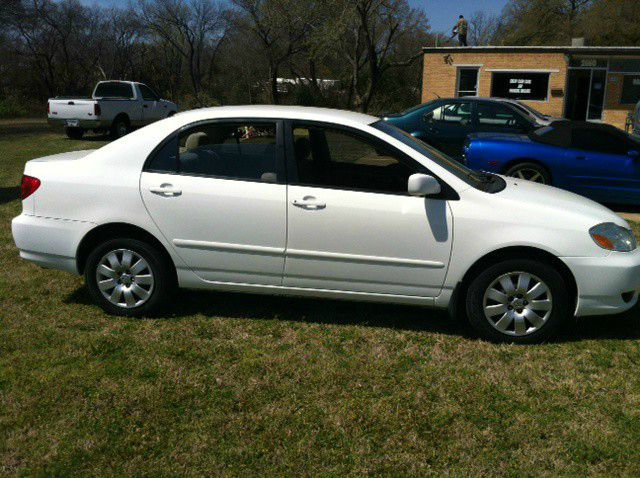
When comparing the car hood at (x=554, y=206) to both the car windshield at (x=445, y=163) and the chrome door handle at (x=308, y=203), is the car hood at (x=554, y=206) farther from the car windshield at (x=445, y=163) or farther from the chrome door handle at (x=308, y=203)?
the chrome door handle at (x=308, y=203)

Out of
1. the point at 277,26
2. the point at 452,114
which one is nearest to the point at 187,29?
the point at 277,26

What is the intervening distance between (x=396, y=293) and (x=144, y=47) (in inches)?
1856

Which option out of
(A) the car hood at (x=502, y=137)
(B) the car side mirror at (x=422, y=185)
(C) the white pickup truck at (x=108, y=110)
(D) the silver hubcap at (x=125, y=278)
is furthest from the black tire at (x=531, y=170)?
(C) the white pickup truck at (x=108, y=110)

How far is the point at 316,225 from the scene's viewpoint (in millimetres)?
4477

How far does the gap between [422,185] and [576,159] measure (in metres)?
5.74

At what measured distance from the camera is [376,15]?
3384 cm

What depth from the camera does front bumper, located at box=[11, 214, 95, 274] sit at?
4.79 meters

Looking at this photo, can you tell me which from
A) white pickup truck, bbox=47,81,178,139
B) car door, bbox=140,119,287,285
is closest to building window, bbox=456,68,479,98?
white pickup truck, bbox=47,81,178,139

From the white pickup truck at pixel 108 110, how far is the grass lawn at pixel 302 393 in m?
14.9

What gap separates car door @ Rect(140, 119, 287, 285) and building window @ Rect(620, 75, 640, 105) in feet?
81.3

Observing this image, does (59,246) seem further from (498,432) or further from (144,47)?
(144,47)

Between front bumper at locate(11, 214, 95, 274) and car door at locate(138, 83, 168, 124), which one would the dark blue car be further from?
car door at locate(138, 83, 168, 124)

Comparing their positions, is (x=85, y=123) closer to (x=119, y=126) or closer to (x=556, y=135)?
(x=119, y=126)

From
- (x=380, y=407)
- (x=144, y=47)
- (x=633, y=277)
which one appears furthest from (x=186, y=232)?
(x=144, y=47)
